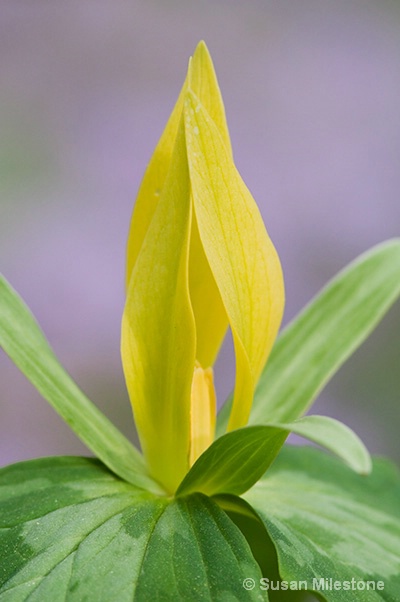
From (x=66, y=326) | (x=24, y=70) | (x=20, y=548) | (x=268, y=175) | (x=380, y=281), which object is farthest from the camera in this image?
(x=268, y=175)

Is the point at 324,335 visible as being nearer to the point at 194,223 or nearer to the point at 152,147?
the point at 194,223

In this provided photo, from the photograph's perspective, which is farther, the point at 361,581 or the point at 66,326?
the point at 66,326

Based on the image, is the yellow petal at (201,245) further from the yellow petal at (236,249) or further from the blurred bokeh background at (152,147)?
the blurred bokeh background at (152,147)

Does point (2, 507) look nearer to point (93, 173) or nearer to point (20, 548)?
point (20, 548)

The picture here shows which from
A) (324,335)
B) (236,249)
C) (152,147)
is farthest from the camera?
(152,147)

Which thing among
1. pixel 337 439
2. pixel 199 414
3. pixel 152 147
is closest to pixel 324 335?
pixel 199 414

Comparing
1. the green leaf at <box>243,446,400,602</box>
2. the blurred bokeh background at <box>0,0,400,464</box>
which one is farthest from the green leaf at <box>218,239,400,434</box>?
the blurred bokeh background at <box>0,0,400,464</box>

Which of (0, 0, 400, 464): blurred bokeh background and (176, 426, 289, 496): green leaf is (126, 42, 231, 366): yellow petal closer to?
(176, 426, 289, 496): green leaf

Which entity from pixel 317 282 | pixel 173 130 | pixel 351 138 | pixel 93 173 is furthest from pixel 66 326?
pixel 173 130
